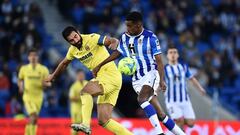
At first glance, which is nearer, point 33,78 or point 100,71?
point 100,71

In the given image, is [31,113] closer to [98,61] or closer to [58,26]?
[98,61]

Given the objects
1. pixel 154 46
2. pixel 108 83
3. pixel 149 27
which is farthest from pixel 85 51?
pixel 149 27

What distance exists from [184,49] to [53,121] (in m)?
8.37

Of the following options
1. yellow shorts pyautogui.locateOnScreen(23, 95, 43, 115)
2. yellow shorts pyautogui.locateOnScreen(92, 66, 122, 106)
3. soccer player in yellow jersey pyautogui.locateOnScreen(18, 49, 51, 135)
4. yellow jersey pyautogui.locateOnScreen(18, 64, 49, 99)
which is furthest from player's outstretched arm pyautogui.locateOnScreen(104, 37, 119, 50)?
yellow jersey pyautogui.locateOnScreen(18, 64, 49, 99)

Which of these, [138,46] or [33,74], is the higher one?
[138,46]

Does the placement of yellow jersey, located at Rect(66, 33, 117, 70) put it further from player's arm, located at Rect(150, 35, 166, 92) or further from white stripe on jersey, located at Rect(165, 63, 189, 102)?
white stripe on jersey, located at Rect(165, 63, 189, 102)

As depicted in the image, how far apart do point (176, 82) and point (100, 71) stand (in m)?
3.84

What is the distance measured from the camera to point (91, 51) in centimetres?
1471

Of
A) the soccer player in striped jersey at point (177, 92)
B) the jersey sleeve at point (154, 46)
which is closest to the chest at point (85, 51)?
the jersey sleeve at point (154, 46)

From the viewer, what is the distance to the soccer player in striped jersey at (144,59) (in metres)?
14.4

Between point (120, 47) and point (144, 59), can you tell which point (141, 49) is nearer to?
point (144, 59)

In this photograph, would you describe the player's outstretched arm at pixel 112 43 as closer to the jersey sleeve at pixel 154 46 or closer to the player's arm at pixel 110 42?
the player's arm at pixel 110 42

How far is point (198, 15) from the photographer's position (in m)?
29.6

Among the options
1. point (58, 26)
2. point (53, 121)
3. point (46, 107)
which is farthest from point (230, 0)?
point (53, 121)
